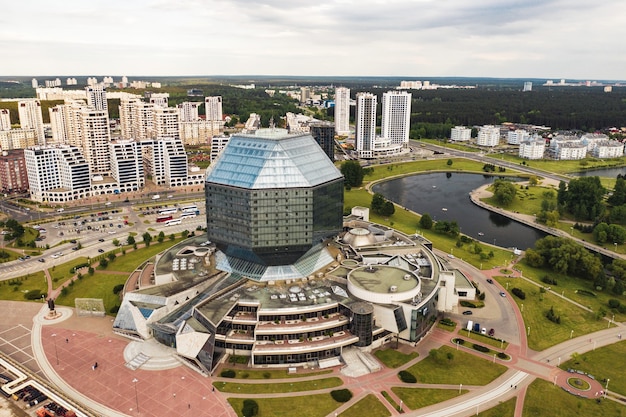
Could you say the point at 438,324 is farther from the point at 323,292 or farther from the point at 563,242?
the point at 563,242

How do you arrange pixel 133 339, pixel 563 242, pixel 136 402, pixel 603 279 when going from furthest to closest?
pixel 563 242
pixel 603 279
pixel 133 339
pixel 136 402

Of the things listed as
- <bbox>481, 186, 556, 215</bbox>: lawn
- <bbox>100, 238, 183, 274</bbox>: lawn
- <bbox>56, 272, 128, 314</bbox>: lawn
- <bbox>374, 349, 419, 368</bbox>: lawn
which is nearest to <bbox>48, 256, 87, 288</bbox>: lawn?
<bbox>56, 272, 128, 314</bbox>: lawn

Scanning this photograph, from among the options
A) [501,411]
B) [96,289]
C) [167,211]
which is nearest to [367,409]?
[501,411]

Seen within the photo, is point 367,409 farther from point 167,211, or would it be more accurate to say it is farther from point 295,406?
point 167,211

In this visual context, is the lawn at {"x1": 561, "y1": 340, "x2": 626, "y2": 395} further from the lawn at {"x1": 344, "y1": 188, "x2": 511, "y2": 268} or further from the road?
the road

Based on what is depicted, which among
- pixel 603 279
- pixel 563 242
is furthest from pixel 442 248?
pixel 603 279
